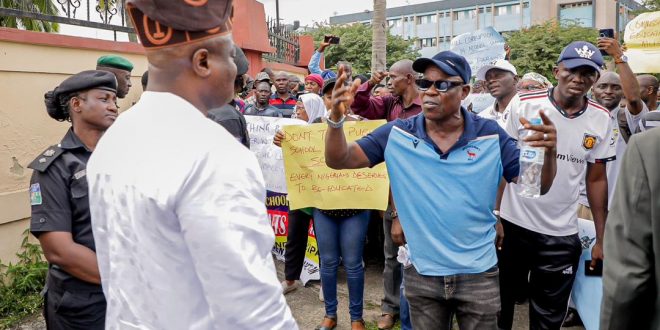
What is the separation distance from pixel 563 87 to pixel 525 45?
78.4 ft

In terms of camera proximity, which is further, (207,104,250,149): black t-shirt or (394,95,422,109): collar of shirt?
(394,95,422,109): collar of shirt

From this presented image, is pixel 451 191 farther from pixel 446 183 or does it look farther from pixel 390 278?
pixel 390 278

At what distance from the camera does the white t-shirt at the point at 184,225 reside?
4.06ft

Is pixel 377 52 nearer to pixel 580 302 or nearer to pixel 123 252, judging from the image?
pixel 580 302

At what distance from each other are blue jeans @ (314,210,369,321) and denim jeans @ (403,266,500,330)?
134 centimetres

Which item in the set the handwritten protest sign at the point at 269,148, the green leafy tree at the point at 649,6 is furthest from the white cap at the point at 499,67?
the green leafy tree at the point at 649,6

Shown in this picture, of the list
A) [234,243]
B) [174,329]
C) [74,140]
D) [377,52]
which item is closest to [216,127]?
[234,243]

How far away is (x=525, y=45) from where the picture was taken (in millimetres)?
25906

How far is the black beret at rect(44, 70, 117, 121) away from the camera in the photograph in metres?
2.81

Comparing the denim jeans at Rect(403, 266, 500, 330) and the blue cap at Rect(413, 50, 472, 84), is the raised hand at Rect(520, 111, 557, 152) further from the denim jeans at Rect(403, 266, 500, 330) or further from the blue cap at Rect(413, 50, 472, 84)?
the denim jeans at Rect(403, 266, 500, 330)

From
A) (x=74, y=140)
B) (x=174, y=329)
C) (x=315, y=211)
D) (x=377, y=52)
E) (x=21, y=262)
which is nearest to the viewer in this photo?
(x=174, y=329)

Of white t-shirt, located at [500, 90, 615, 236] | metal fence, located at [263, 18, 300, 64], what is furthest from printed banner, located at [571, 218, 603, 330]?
metal fence, located at [263, 18, 300, 64]

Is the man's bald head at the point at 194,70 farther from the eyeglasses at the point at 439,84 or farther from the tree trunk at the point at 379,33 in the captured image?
the tree trunk at the point at 379,33

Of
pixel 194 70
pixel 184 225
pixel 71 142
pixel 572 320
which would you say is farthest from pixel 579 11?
pixel 184 225
